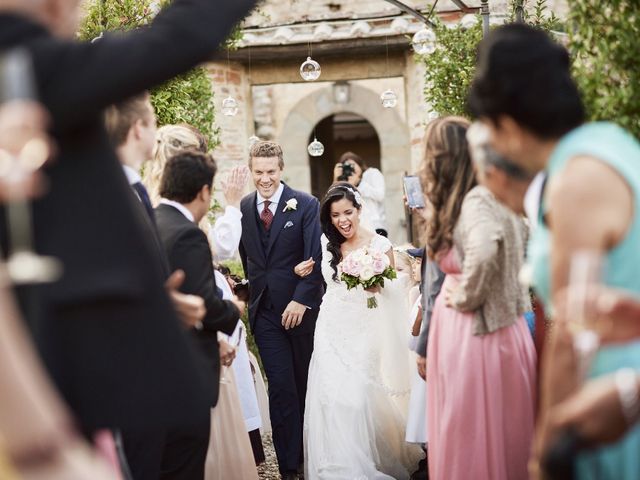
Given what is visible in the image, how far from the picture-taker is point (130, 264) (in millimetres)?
1864

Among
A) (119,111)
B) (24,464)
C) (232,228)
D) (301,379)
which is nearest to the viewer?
(24,464)

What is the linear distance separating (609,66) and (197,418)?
88.4 inches

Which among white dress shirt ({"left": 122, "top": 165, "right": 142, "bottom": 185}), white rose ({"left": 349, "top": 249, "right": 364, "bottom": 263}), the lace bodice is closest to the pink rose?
white rose ({"left": 349, "top": 249, "right": 364, "bottom": 263})

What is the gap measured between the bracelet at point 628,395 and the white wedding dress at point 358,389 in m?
4.53

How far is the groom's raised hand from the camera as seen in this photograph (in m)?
7.21

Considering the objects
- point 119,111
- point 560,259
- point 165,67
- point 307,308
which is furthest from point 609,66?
point 307,308

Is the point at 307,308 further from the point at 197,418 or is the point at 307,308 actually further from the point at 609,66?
the point at 197,418

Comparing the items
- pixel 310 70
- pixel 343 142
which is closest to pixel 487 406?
pixel 310 70

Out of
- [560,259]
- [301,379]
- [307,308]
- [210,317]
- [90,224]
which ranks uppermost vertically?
[90,224]

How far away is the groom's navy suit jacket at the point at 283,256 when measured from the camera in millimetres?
7371

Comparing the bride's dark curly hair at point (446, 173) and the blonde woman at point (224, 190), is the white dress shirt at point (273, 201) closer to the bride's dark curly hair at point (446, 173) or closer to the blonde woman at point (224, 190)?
the blonde woman at point (224, 190)

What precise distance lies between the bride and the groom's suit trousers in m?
0.22

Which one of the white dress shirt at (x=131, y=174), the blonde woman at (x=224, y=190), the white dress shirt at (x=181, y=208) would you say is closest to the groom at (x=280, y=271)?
the blonde woman at (x=224, y=190)

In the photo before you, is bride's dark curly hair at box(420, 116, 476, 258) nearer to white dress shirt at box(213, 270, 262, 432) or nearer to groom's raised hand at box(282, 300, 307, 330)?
white dress shirt at box(213, 270, 262, 432)
